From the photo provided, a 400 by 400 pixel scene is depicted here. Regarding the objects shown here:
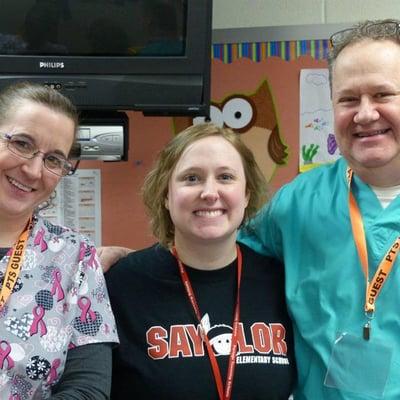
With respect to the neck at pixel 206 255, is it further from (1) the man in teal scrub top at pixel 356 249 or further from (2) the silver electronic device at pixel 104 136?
(2) the silver electronic device at pixel 104 136

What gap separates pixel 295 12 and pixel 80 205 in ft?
3.98

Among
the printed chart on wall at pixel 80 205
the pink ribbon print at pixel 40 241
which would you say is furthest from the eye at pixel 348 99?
the printed chart on wall at pixel 80 205

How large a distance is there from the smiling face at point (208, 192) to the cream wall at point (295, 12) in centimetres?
114

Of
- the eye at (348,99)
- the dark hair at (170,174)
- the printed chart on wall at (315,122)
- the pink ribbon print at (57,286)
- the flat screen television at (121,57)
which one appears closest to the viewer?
the pink ribbon print at (57,286)

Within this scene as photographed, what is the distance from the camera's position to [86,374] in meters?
1.27

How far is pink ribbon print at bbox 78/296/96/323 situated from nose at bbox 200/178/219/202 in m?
0.38

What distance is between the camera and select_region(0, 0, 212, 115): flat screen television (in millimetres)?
2080

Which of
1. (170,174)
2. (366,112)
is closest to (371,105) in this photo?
(366,112)

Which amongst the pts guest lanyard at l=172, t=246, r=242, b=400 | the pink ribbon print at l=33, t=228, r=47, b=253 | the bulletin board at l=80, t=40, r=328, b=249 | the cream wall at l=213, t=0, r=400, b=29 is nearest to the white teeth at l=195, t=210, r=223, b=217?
the pts guest lanyard at l=172, t=246, r=242, b=400

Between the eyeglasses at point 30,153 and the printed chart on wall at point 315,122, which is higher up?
the printed chart on wall at point 315,122

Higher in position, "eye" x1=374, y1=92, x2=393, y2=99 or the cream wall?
the cream wall

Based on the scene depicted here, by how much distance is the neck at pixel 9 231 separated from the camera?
1.35m

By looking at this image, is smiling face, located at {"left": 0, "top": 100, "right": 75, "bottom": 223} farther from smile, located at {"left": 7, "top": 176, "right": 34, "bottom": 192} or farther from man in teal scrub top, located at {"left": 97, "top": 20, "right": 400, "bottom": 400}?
man in teal scrub top, located at {"left": 97, "top": 20, "right": 400, "bottom": 400}

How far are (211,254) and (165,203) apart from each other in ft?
0.70
